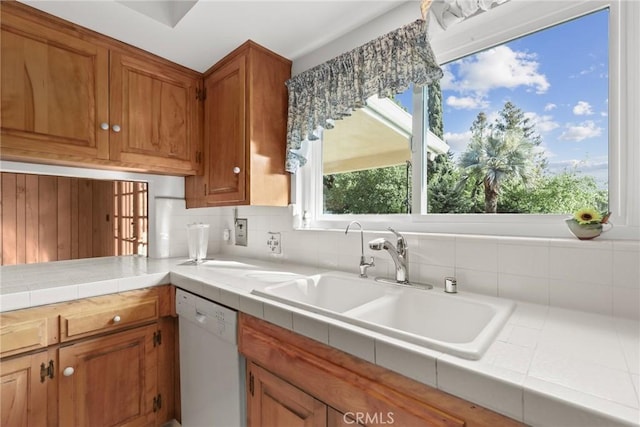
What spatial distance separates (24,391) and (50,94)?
1307mm

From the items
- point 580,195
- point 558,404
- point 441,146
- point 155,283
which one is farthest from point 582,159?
point 155,283

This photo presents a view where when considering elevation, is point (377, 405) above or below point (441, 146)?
below

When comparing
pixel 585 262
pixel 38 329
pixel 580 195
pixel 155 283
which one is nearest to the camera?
pixel 585 262

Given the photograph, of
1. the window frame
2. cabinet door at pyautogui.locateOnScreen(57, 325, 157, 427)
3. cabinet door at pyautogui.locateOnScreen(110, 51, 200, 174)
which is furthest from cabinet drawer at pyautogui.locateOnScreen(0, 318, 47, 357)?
the window frame

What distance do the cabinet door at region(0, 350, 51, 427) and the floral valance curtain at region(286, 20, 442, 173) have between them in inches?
56.5

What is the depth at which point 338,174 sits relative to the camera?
1.80m

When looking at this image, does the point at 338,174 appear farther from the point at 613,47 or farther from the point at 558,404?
the point at 558,404

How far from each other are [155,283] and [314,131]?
1.16 metres

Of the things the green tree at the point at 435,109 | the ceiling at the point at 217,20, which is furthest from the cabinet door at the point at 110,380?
the green tree at the point at 435,109

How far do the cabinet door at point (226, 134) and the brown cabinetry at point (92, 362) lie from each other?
64 cm

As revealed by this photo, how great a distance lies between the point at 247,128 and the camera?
165 cm

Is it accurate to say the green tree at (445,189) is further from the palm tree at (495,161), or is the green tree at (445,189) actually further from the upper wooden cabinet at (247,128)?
the upper wooden cabinet at (247,128)

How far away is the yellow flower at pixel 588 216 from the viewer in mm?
935

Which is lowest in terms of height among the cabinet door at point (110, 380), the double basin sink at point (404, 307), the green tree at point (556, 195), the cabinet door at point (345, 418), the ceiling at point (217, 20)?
the cabinet door at point (110, 380)
